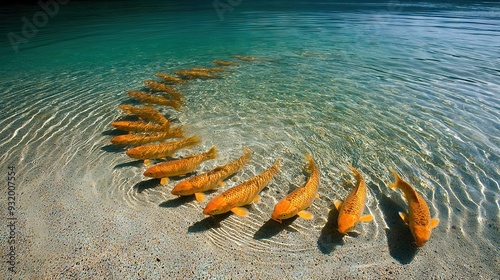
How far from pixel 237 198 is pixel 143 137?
10.6 feet

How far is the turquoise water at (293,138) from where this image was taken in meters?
3.96

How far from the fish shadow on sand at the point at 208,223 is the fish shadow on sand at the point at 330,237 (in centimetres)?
152

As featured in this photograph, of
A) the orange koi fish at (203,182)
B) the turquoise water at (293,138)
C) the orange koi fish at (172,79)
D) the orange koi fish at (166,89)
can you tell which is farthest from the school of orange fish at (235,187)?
the orange koi fish at (172,79)

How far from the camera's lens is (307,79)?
424 inches

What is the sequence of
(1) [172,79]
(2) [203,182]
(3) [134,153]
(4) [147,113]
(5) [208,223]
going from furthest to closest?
(1) [172,79], (4) [147,113], (3) [134,153], (2) [203,182], (5) [208,223]

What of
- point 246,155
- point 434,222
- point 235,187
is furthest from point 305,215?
point 246,155

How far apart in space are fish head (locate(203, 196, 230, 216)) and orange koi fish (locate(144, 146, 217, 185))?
4.45 feet

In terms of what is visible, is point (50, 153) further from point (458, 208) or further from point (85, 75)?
point (458, 208)

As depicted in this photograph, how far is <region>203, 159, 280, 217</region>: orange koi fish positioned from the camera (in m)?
3.92

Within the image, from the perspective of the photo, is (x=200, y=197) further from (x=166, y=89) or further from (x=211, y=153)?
(x=166, y=89)

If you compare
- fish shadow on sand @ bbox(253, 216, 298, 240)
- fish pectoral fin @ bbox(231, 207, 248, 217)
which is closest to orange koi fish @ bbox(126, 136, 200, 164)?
fish pectoral fin @ bbox(231, 207, 248, 217)

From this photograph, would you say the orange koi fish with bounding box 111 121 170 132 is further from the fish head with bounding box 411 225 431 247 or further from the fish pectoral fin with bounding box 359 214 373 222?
the fish head with bounding box 411 225 431 247

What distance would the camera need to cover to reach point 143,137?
20.2 feet

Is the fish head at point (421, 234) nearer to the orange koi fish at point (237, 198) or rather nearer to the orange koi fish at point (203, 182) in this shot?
the orange koi fish at point (237, 198)
